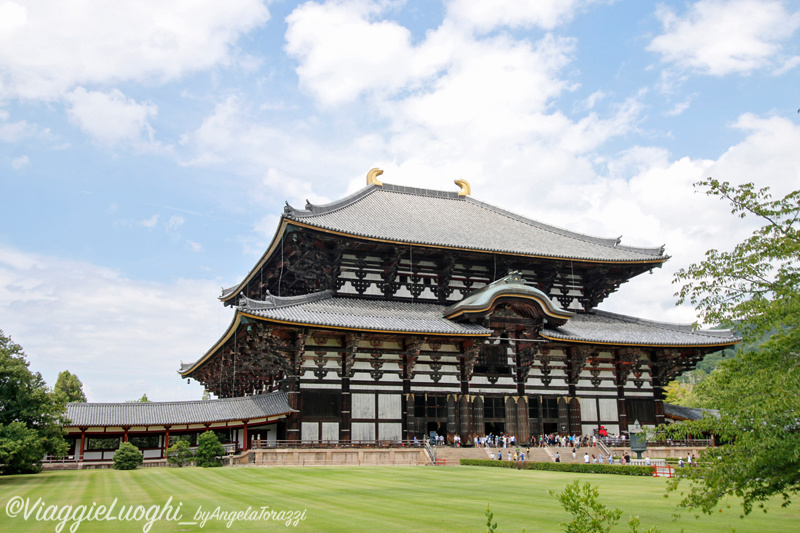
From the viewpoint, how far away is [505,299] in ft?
115

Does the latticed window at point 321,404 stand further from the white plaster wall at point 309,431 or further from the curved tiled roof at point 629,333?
the curved tiled roof at point 629,333

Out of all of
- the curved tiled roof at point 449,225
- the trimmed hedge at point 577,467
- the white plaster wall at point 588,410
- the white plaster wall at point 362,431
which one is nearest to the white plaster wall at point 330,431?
the white plaster wall at point 362,431

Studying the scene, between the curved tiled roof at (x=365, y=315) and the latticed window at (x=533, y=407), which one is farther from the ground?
the curved tiled roof at (x=365, y=315)

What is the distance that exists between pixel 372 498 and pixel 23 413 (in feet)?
49.3

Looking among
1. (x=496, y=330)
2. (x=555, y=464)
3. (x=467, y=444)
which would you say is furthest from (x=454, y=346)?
(x=555, y=464)

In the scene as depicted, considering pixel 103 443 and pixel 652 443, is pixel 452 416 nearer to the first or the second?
pixel 652 443

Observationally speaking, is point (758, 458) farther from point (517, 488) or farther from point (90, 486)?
point (90, 486)

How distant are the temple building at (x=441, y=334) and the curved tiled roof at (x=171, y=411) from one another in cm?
156

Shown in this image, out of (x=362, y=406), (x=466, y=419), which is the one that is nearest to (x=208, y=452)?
(x=362, y=406)

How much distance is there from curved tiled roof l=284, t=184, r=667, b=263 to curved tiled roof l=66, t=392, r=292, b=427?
32.1 ft

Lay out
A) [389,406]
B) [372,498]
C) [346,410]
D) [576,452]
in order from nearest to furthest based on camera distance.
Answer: [372,498] → [346,410] → [576,452] → [389,406]

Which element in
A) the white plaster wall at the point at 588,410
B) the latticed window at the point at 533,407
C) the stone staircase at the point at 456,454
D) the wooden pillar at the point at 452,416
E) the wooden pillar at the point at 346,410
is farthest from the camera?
the white plaster wall at the point at 588,410

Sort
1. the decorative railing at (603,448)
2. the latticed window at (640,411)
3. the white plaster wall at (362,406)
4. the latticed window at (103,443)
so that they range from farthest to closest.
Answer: the latticed window at (640,411), the latticed window at (103,443), the decorative railing at (603,448), the white plaster wall at (362,406)

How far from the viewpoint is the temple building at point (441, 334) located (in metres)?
32.3
